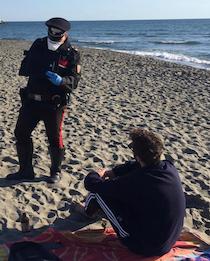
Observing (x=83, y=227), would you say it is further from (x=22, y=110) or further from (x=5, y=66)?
(x=5, y=66)

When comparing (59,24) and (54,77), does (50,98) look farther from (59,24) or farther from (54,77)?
(59,24)

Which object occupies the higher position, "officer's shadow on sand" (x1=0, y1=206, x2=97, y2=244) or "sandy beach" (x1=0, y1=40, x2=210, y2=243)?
"sandy beach" (x1=0, y1=40, x2=210, y2=243)

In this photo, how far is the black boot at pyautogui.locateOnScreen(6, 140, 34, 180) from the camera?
5551 mm

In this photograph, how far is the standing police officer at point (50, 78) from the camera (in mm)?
5086

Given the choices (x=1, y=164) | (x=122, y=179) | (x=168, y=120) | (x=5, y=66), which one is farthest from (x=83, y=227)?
(x=5, y=66)

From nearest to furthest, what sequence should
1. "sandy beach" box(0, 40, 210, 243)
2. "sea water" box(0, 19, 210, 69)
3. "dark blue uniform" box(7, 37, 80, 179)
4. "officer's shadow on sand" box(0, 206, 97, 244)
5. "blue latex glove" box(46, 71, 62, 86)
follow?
"officer's shadow on sand" box(0, 206, 97, 244) < "sandy beach" box(0, 40, 210, 243) < "blue latex glove" box(46, 71, 62, 86) < "dark blue uniform" box(7, 37, 80, 179) < "sea water" box(0, 19, 210, 69)

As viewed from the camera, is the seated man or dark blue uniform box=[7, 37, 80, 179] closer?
the seated man

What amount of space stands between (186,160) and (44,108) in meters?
2.30

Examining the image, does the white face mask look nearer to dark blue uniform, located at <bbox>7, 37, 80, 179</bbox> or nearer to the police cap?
dark blue uniform, located at <bbox>7, 37, 80, 179</bbox>

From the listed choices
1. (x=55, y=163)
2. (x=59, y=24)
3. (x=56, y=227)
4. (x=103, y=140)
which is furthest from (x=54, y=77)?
(x=103, y=140)

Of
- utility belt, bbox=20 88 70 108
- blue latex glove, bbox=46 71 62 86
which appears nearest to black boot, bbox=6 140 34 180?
utility belt, bbox=20 88 70 108

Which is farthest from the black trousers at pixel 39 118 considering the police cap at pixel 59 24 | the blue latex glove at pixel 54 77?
the police cap at pixel 59 24

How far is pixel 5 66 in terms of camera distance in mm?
17094

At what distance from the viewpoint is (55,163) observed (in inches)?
222
